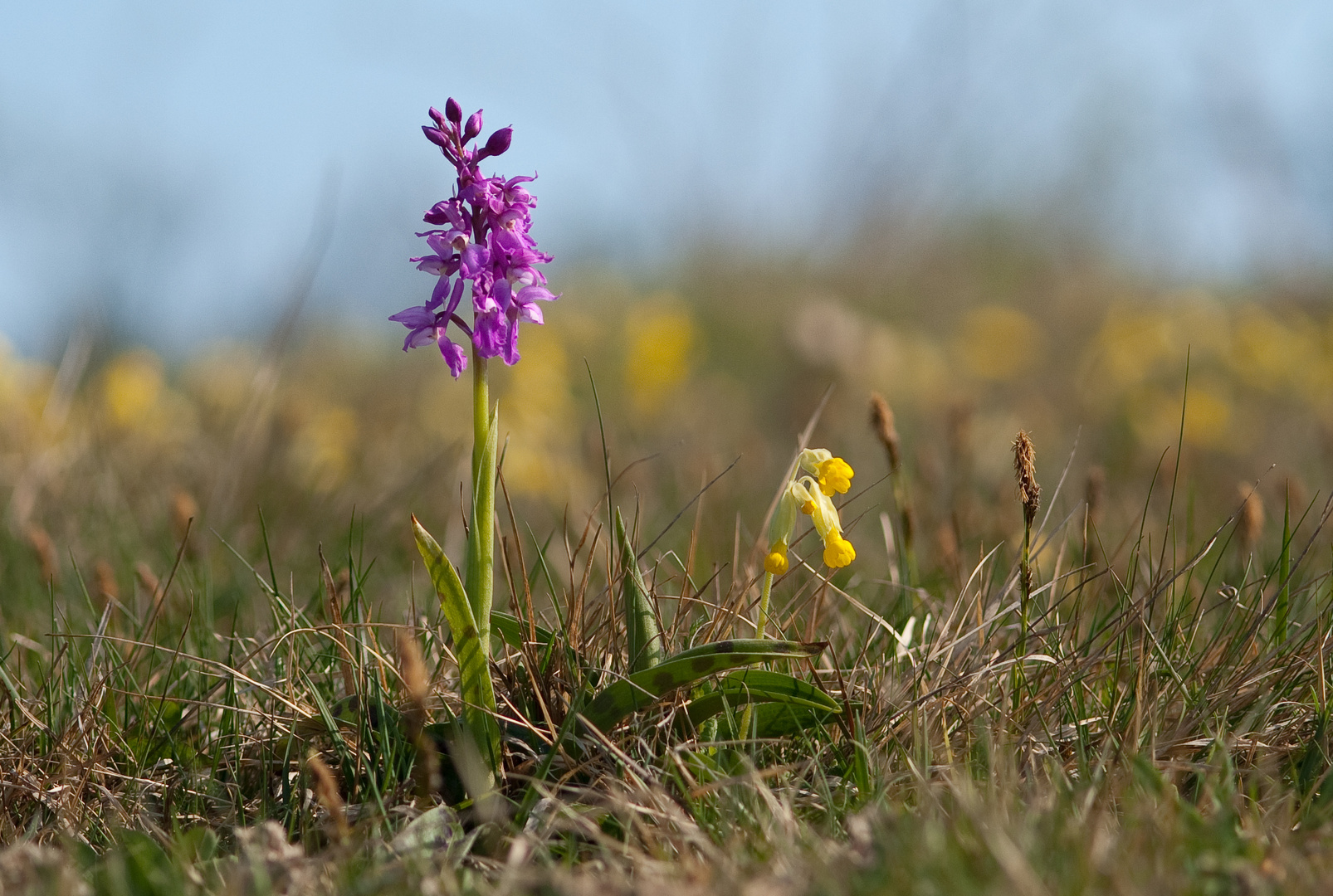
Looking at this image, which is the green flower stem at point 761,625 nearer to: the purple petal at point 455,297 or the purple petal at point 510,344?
the purple petal at point 510,344

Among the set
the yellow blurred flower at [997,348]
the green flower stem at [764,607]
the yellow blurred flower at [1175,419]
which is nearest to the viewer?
the green flower stem at [764,607]

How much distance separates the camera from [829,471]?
6.72 ft

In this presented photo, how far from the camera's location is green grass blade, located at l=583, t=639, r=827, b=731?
190 cm

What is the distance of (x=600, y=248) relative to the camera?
1755 centimetres

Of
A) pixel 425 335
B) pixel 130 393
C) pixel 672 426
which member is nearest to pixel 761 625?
pixel 425 335

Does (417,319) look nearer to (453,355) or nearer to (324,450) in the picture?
(453,355)

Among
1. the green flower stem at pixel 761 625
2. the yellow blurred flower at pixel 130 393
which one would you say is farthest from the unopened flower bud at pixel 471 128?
the yellow blurred flower at pixel 130 393

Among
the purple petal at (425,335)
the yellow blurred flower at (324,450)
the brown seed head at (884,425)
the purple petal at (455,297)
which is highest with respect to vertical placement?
the purple petal at (455,297)

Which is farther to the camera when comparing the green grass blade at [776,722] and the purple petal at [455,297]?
the green grass blade at [776,722]

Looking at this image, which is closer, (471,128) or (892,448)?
(471,128)

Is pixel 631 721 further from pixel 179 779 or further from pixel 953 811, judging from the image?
pixel 179 779

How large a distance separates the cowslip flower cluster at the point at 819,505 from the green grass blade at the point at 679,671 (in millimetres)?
127

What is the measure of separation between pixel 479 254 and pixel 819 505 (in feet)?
2.19

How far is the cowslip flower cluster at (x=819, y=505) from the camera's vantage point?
1982mm
